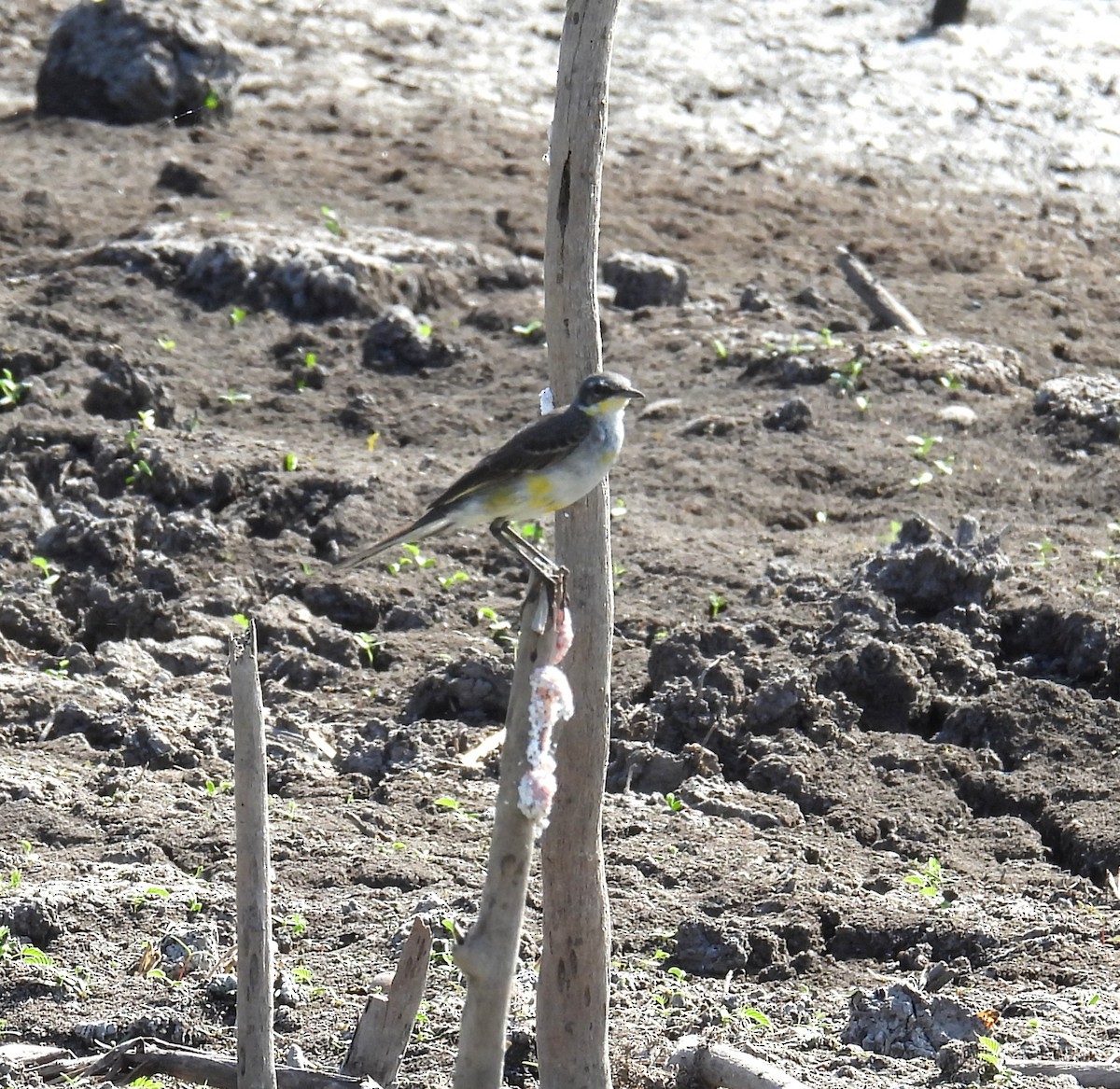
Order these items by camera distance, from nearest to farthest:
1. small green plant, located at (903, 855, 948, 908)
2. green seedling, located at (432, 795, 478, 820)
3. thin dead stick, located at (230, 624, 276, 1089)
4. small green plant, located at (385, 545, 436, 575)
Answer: thin dead stick, located at (230, 624, 276, 1089) → small green plant, located at (903, 855, 948, 908) → green seedling, located at (432, 795, 478, 820) → small green plant, located at (385, 545, 436, 575)

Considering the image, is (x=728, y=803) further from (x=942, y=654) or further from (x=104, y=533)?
(x=104, y=533)

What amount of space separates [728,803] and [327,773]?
159 centimetres

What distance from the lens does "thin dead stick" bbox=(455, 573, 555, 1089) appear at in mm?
4312

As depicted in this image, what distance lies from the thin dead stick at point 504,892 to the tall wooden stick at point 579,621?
21.6 inches

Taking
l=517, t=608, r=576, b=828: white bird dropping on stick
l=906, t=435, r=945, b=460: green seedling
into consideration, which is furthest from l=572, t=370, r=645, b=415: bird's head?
l=906, t=435, r=945, b=460: green seedling

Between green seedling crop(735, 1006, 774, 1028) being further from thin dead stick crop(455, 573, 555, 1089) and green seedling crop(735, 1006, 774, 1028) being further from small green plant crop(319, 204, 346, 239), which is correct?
small green plant crop(319, 204, 346, 239)

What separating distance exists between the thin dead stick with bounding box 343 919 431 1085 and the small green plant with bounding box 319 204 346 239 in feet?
25.5

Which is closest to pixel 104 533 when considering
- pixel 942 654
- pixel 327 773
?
pixel 327 773

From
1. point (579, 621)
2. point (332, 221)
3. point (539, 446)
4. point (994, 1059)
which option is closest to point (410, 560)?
point (332, 221)

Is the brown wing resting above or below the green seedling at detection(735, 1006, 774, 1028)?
above

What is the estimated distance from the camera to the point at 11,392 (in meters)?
9.84

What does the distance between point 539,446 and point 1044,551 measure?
4.96 metres

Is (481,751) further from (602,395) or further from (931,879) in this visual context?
(602,395)

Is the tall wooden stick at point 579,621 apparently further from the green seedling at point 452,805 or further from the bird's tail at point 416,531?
the green seedling at point 452,805
